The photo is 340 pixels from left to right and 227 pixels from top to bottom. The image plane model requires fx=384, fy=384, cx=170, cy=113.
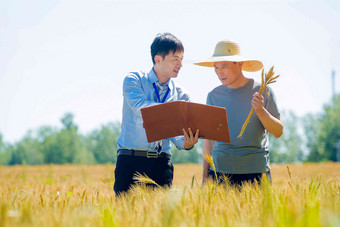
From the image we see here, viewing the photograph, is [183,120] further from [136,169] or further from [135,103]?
[136,169]

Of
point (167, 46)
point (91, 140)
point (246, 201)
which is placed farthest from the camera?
point (91, 140)

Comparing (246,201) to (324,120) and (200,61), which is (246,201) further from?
(324,120)

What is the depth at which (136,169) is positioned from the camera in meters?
4.05

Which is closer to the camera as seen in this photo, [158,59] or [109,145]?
[158,59]

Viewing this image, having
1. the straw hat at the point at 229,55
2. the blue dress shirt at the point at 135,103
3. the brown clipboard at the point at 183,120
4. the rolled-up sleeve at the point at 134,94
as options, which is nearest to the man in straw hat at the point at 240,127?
the straw hat at the point at 229,55

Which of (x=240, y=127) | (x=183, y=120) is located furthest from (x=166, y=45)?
(x=240, y=127)

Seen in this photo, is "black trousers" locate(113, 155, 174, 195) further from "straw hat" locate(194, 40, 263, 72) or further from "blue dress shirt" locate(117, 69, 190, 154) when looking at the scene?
"straw hat" locate(194, 40, 263, 72)

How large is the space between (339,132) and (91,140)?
188 ft

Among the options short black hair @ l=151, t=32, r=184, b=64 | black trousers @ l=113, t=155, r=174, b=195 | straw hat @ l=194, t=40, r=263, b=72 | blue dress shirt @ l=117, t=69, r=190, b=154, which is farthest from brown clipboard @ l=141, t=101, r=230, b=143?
short black hair @ l=151, t=32, r=184, b=64

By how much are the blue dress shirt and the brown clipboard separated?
0.40m

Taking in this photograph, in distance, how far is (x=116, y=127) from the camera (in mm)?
87000

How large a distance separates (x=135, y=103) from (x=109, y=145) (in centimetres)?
8117

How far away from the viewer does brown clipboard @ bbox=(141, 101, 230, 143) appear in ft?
11.0

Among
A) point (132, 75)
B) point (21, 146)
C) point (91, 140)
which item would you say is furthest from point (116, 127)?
point (132, 75)
